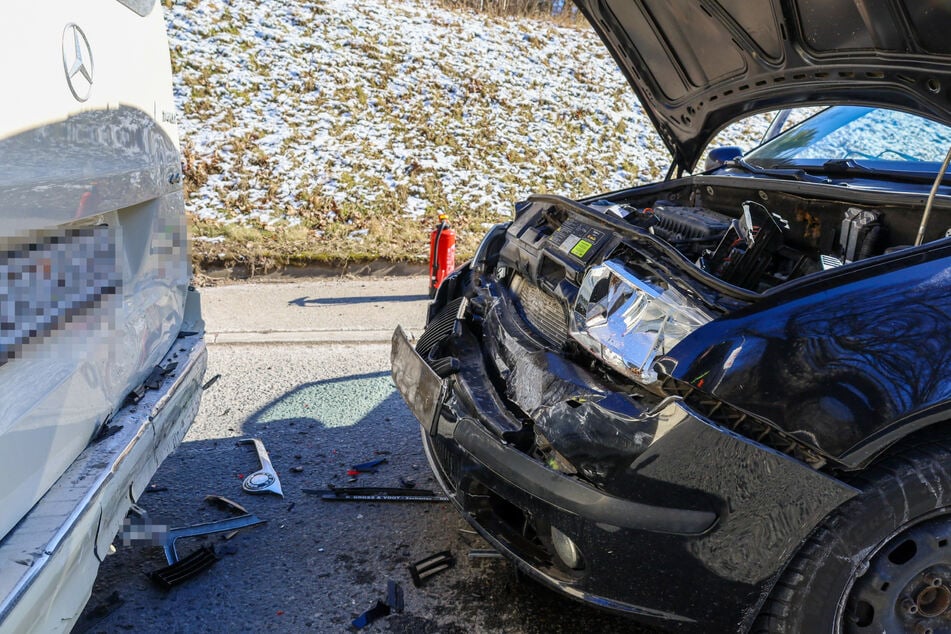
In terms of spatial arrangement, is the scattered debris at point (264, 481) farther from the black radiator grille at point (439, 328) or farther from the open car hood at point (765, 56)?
the open car hood at point (765, 56)

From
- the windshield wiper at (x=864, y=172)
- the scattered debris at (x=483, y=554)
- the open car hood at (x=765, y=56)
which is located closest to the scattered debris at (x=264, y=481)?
the scattered debris at (x=483, y=554)

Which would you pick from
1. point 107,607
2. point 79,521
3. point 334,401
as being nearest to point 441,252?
point 334,401

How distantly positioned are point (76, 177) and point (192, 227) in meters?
6.15

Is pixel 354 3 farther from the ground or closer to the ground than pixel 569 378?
farther from the ground

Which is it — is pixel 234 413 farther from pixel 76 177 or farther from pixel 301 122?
pixel 301 122

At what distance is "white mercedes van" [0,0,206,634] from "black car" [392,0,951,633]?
973 millimetres

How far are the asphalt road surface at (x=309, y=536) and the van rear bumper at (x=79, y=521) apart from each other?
0.42m

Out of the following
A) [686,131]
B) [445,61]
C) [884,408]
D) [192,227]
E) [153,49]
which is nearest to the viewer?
[884,408]

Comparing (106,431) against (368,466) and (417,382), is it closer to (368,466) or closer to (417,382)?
(417,382)

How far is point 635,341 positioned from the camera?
216 cm

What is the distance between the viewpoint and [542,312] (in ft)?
9.49

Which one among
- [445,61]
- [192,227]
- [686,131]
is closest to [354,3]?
[445,61]

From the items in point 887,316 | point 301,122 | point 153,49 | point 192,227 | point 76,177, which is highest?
point 153,49

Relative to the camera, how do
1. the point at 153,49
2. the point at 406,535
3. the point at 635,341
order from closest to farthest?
the point at 635,341 < the point at 153,49 < the point at 406,535
